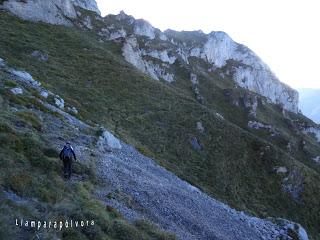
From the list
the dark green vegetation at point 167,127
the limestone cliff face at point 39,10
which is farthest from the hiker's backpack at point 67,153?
the limestone cliff face at point 39,10

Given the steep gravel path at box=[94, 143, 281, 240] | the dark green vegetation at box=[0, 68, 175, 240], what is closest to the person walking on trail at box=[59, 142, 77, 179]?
the dark green vegetation at box=[0, 68, 175, 240]

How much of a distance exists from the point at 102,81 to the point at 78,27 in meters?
39.7

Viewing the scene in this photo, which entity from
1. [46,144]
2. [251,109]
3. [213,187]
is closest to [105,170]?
[46,144]

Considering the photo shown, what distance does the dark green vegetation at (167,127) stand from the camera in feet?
163

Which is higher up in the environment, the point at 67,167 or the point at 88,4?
the point at 88,4

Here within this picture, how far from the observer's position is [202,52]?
625ft

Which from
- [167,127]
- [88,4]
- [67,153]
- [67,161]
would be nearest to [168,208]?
[67,161]

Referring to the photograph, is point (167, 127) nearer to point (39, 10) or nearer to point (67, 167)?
point (67, 167)

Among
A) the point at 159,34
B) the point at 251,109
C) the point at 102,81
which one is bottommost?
the point at 102,81

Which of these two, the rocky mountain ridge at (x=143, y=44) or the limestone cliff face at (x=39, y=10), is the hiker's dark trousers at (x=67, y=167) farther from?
the rocky mountain ridge at (x=143, y=44)

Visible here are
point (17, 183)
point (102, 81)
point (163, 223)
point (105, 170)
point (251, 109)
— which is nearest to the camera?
point (17, 183)

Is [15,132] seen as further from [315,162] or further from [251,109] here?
[251,109]

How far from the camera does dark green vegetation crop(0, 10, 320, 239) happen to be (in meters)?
49.5

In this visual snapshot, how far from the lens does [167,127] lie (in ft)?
188
